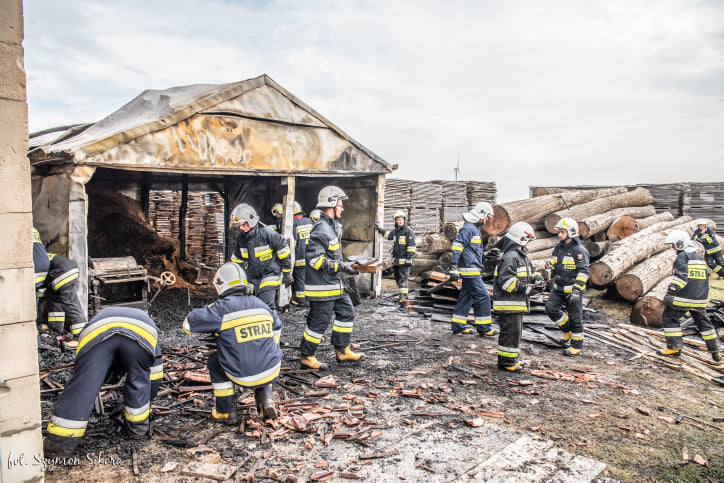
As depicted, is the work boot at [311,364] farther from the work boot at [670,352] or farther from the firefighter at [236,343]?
the work boot at [670,352]

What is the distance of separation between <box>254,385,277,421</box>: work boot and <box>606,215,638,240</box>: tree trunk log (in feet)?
38.3

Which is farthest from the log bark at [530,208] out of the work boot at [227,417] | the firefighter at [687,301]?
the work boot at [227,417]

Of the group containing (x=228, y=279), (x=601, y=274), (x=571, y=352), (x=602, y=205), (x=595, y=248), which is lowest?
(x=571, y=352)

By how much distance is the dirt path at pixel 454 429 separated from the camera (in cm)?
368

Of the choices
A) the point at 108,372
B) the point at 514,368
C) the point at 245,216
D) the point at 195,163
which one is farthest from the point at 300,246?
the point at 108,372

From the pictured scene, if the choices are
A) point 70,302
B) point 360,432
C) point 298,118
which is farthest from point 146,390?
point 298,118

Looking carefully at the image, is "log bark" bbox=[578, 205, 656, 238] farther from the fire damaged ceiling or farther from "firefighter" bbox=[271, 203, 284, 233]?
"firefighter" bbox=[271, 203, 284, 233]

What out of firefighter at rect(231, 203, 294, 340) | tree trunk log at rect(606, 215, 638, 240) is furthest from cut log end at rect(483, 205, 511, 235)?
firefighter at rect(231, 203, 294, 340)

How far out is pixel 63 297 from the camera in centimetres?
656

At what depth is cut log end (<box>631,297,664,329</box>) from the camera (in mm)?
8773

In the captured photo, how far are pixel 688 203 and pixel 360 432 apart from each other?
672 inches

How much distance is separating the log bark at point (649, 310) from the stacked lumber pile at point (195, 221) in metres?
11.5

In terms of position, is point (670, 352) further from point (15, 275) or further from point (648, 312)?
point (15, 275)

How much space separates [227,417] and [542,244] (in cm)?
1056
